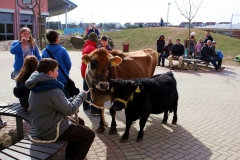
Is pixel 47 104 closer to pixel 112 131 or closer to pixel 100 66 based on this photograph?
pixel 100 66

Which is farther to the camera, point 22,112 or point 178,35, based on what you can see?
point 178,35

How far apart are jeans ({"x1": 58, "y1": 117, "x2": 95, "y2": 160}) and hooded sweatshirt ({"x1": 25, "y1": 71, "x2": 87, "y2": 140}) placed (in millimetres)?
230

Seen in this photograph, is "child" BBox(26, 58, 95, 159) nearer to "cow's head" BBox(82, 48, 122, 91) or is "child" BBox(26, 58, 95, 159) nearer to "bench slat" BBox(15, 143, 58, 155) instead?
"bench slat" BBox(15, 143, 58, 155)

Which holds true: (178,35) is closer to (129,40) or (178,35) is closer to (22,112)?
(129,40)

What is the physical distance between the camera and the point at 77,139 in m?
3.62

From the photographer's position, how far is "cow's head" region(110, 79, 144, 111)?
168 inches

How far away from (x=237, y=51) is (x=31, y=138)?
19995 mm

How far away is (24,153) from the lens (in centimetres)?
307

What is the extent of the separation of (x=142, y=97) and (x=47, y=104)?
2.00m

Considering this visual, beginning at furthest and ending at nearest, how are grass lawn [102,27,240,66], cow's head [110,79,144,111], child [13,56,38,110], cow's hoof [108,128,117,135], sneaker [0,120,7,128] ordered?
grass lawn [102,27,240,66] → sneaker [0,120,7,128] → cow's hoof [108,128,117,135] → child [13,56,38,110] → cow's head [110,79,144,111]

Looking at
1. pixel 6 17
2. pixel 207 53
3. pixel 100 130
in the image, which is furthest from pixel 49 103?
pixel 6 17

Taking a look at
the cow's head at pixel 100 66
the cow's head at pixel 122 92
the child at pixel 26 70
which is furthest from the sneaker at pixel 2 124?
the cow's head at pixel 122 92

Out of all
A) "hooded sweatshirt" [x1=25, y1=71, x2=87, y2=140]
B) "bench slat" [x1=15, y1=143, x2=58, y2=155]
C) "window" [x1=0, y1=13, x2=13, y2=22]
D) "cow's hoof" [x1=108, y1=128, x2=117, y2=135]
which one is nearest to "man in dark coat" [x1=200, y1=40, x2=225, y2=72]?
"cow's hoof" [x1=108, y1=128, x2=117, y2=135]

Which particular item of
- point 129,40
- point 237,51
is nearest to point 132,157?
point 237,51
